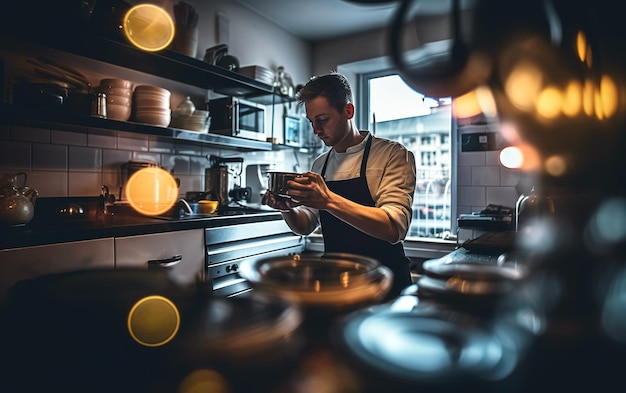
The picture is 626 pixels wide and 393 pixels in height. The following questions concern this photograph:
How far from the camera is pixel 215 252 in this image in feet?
7.45

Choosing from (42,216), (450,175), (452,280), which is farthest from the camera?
(450,175)

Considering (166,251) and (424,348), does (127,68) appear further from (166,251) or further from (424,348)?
(424,348)

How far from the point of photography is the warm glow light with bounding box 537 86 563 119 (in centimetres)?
56

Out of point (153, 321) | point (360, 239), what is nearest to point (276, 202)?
point (360, 239)

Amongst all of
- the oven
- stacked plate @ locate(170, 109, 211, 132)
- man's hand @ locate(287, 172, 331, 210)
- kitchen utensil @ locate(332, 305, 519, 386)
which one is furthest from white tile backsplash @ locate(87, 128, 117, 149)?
kitchen utensil @ locate(332, 305, 519, 386)

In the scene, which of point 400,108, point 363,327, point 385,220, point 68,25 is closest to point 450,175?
point 400,108

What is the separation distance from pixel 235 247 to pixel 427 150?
207 centimetres

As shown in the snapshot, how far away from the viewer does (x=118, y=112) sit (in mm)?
2170

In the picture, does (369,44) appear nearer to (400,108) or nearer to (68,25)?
(400,108)

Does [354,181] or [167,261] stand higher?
[354,181]

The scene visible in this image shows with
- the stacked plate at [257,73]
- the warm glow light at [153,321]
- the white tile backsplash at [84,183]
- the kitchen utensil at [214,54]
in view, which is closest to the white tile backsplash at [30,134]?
the white tile backsplash at [84,183]

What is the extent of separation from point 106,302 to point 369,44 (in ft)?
12.0

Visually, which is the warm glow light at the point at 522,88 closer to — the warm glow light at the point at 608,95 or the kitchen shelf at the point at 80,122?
the warm glow light at the point at 608,95

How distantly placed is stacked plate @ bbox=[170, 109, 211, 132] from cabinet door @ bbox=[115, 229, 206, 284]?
78cm
